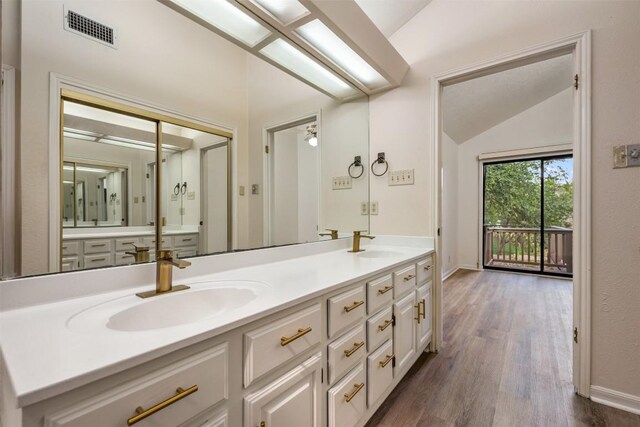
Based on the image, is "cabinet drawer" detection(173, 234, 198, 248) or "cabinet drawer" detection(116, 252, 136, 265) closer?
"cabinet drawer" detection(116, 252, 136, 265)

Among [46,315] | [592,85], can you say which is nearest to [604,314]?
[592,85]

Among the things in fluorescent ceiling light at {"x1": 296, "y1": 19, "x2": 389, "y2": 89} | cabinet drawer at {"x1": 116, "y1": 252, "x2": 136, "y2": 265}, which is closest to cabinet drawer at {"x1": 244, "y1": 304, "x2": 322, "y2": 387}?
cabinet drawer at {"x1": 116, "y1": 252, "x2": 136, "y2": 265}

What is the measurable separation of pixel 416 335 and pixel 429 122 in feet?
5.00

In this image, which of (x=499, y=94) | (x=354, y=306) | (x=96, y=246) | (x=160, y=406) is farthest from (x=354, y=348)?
(x=499, y=94)

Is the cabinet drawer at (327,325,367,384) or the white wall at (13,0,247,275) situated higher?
the white wall at (13,0,247,275)

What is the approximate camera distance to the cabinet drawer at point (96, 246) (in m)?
0.97

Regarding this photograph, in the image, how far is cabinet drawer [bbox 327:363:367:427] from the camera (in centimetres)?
110

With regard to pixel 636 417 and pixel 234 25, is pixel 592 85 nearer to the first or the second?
pixel 636 417

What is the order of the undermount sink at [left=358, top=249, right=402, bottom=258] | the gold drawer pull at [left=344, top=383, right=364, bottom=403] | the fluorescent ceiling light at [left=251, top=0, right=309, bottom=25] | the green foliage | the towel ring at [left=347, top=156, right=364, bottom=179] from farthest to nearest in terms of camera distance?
the green foliage < the towel ring at [left=347, top=156, right=364, bottom=179] < the undermount sink at [left=358, top=249, right=402, bottom=258] < the fluorescent ceiling light at [left=251, top=0, right=309, bottom=25] < the gold drawer pull at [left=344, top=383, right=364, bottom=403]

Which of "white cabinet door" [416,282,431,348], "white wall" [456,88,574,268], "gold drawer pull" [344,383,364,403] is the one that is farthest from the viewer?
"white wall" [456,88,574,268]

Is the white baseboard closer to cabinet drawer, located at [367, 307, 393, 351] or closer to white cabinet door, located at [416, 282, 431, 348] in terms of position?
white cabinet door, located at [416, 282, 431, 348]

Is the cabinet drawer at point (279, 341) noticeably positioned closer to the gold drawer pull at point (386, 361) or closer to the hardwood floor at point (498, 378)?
the gold drawer pull at point (386, 361)

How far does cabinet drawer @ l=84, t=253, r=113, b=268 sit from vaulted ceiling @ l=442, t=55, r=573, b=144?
3.40 meters

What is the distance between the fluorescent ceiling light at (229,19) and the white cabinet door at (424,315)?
1801mm
